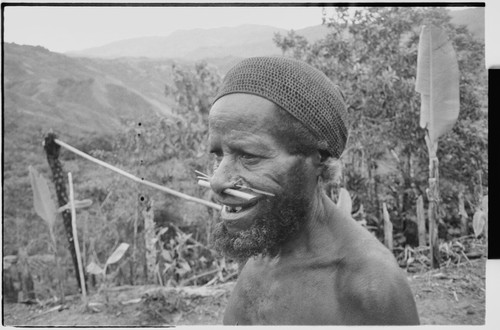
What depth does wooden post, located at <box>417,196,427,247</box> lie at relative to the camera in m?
4.66

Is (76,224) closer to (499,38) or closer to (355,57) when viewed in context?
(355,57)

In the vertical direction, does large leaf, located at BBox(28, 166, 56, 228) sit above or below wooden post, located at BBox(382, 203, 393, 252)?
above

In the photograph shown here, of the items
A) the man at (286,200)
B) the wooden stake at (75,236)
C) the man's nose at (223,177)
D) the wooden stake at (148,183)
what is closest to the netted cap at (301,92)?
the man at (286,200)

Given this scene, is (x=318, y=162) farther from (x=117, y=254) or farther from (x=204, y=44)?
(x=117, y=254)

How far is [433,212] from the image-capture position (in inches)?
182

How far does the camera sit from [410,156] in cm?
Answer: 471

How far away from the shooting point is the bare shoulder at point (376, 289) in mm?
2990

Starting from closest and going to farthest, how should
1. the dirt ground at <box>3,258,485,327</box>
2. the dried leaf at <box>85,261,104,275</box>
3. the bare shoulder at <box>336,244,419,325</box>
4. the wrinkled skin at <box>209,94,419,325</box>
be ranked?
the bare shoulder at <box>336,244,419,325</box> → the wrinkled skin at <box>209,94,419,325</box> → the dirt ground at <box>3,258,485,327</box> → the dried leaf at <box>85,261,104,275</box>

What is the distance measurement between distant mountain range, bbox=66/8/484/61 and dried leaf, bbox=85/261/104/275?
155 cm

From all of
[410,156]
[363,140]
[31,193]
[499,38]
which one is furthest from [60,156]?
[499,38]

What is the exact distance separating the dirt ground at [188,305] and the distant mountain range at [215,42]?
1649 millimetres

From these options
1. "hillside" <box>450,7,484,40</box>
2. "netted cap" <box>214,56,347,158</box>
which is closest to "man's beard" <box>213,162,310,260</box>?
"netted cap" <box>214,56,347,158</box>

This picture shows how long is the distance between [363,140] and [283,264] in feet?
5.65

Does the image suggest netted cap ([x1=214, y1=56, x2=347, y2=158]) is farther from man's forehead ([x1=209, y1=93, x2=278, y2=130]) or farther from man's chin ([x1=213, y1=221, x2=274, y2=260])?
man's chin ([x1=213, y1=221, x2=274, y2=260])
